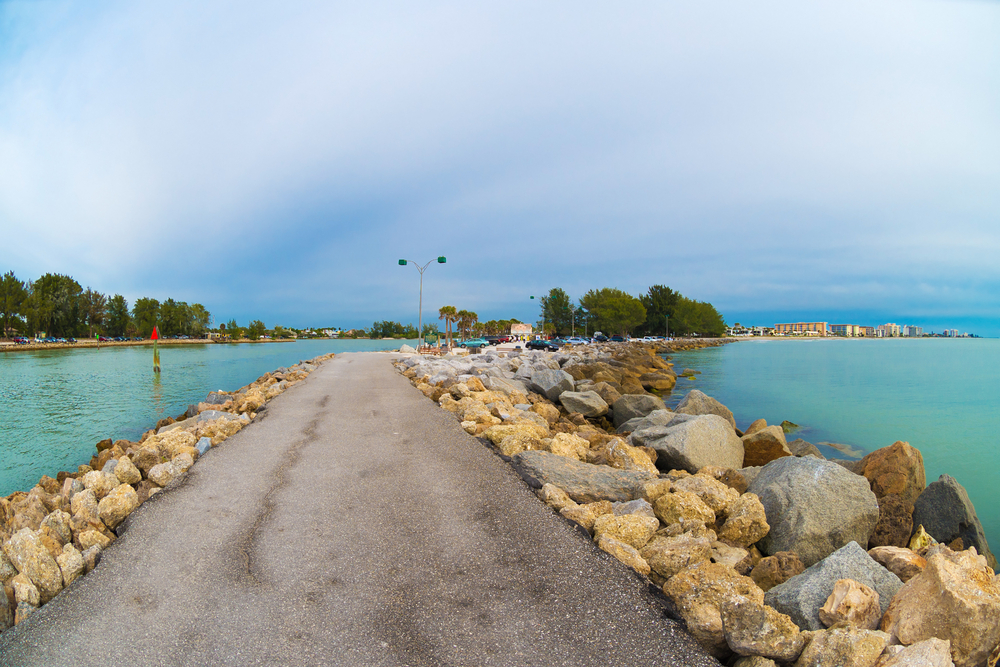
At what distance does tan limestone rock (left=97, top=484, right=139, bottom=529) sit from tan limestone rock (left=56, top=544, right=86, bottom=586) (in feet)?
2.51

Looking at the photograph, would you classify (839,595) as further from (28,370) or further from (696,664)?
Result: (28,370)

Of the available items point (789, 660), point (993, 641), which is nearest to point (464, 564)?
point (789, 660)

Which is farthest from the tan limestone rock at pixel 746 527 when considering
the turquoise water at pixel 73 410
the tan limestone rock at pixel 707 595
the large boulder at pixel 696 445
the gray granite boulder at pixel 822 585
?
the turquoise water at pixel 73 410

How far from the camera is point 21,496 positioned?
6977 millimetres

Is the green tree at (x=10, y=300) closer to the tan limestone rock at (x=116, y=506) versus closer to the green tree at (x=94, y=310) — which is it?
the green tree at (x=94, y=310)

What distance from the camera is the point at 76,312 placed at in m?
103

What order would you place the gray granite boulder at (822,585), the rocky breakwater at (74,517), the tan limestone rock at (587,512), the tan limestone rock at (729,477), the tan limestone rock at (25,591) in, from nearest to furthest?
the gray granite boulder at (822,585) < the tan limestone rock at (25,591) < the rocky breakwater at (74,517) < the tan limestone rock at (587,512) < the tan limestone rock at (729,477)

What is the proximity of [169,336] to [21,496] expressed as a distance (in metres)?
156

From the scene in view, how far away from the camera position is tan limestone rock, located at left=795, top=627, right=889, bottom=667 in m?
2.72

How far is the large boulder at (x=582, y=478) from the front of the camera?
5.46 meters

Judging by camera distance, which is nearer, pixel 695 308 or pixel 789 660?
pixel 789 660

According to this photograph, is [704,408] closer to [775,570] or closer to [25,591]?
[775,570]

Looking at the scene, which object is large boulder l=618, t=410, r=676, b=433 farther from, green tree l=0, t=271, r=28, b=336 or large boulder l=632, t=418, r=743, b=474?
green tree l=0, t=271, r=28, b=336

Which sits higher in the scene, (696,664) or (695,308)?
(695,308)
